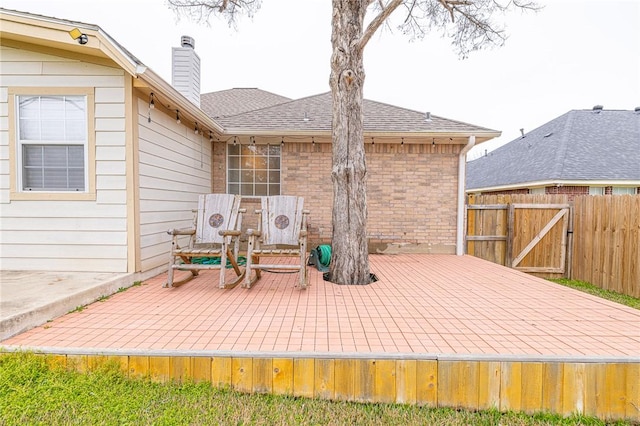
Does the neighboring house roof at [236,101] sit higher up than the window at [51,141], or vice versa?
the neighboring house roof at [236,101]

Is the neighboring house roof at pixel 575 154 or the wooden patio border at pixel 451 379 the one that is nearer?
the wooden patio border at pixel 451 379

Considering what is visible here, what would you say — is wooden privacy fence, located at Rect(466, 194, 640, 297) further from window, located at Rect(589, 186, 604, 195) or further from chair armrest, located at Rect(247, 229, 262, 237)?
chair armrest, located at Rect(247, 229, 262, 237)

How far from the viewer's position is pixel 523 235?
6531mm

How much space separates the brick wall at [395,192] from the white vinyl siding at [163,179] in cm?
195

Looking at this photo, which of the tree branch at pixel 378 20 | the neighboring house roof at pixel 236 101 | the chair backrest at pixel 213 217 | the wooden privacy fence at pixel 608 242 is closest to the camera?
the tree branch at pixel 378 20

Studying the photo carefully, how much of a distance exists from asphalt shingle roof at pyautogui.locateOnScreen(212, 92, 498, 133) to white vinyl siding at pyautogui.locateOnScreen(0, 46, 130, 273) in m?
2.57

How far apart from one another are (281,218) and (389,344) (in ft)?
8.56

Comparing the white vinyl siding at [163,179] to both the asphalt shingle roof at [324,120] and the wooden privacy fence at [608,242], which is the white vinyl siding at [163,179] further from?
the wooden privacy fence at [608,242]

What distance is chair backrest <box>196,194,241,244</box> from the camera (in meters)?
4.30

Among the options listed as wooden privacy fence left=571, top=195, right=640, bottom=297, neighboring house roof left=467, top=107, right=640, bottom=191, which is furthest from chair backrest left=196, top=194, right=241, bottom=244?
neighboring house roof left=467, top=107, right=640, bottom=191

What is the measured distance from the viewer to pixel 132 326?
8.32 ft

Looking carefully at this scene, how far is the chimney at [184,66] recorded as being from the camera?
6113mm

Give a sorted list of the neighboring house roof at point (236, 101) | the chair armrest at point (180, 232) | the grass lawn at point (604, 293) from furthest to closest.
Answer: the neighboring house roof at point (236, 101) < the grass lawn at point (604, 293) < the chair armrest at point (180, 232)

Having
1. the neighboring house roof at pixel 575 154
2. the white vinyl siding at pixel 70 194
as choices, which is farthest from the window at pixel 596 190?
the white vinyl siding at pixel 70 194
